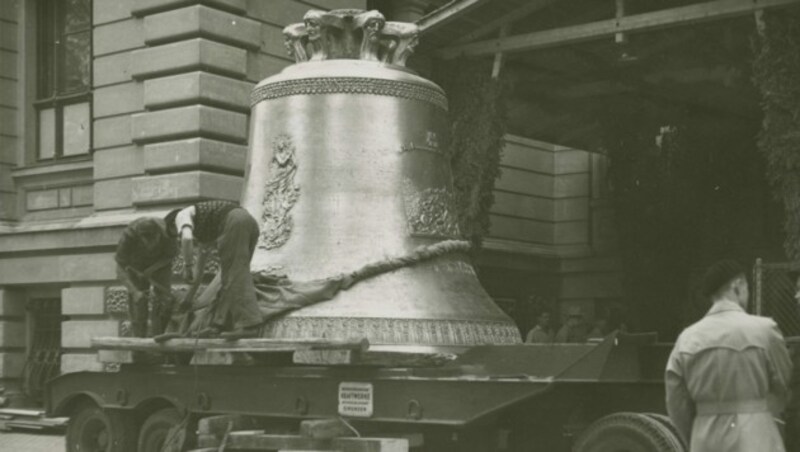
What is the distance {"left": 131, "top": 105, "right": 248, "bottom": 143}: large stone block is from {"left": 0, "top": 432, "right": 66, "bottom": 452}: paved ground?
436 cm

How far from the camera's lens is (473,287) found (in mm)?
13117

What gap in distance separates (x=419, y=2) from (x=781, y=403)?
16.2 m

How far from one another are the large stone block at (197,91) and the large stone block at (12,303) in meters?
4.13

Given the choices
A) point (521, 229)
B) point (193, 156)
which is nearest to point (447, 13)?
point (193, 156)

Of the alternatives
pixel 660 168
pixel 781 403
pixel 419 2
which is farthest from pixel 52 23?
pixel 781 403

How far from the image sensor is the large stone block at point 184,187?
1869cm

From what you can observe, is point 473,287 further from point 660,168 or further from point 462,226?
point 660,168

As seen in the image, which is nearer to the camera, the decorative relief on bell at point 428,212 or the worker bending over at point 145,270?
the decorative relief on bell at point 428,212

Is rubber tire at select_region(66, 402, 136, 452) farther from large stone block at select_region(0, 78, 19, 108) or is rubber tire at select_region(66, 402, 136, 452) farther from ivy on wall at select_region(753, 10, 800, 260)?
large stone block at select_region(0, 78, 19, 108)

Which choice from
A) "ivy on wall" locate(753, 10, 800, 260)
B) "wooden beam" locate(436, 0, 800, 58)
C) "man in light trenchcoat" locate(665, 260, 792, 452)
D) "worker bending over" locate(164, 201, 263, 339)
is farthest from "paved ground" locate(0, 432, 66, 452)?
"man in light trenchcoat" locate(665, 260, 792, 452)

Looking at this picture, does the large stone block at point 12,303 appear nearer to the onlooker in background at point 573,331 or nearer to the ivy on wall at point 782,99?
the onlooker in background at point 573,331

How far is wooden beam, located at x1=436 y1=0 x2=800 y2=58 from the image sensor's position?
17406 mm

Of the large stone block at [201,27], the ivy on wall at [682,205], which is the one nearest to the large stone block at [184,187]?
the large stone block at [201,27]

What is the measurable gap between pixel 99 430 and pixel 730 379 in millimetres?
7517
